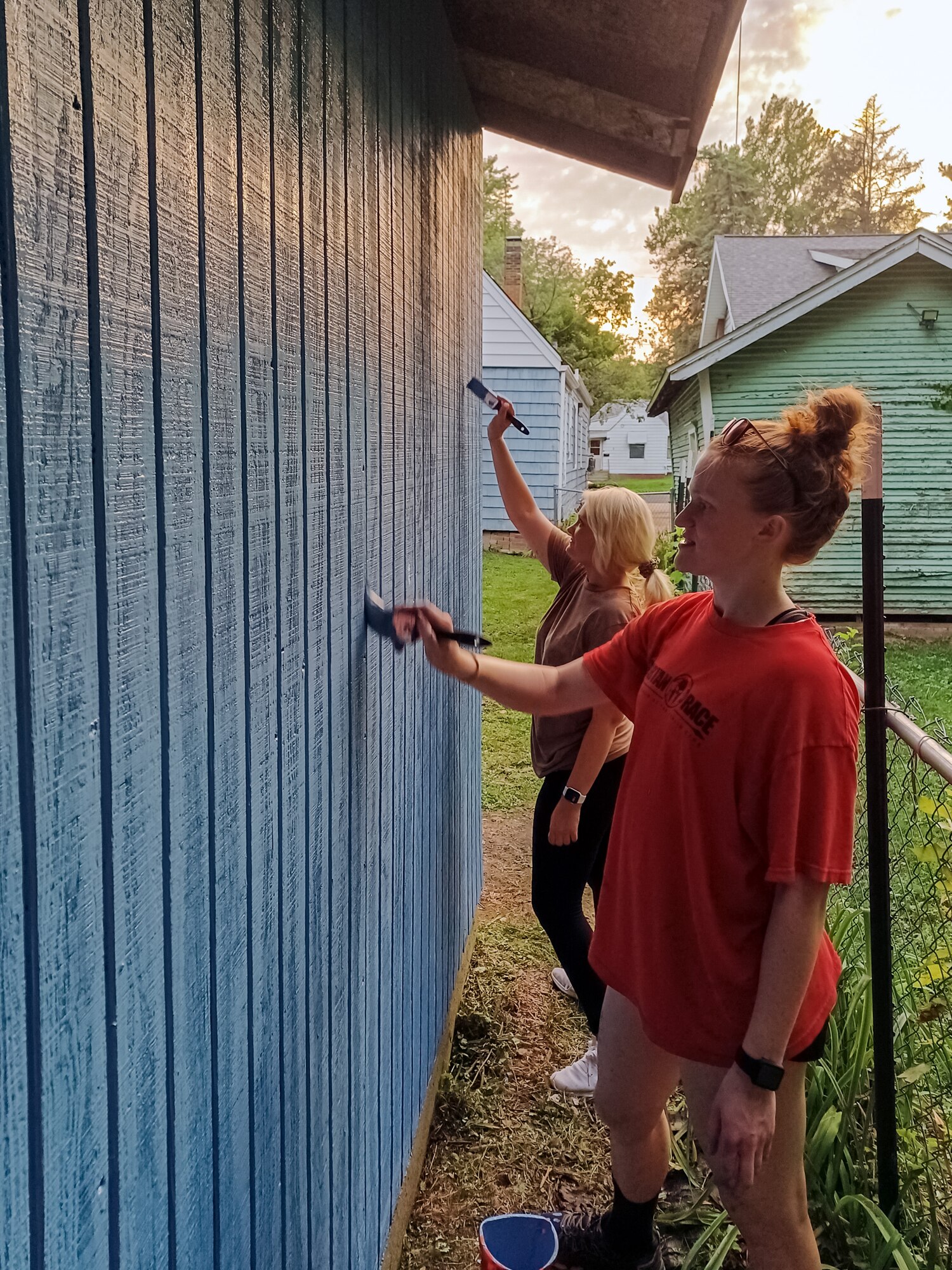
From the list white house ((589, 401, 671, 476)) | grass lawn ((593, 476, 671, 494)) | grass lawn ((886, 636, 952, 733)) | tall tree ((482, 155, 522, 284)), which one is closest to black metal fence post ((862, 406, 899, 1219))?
grass lawn ((886, 636, 952, 733))

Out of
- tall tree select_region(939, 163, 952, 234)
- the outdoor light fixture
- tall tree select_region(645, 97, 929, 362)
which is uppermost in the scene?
tall tree select_region(645, 97, 929, 362)

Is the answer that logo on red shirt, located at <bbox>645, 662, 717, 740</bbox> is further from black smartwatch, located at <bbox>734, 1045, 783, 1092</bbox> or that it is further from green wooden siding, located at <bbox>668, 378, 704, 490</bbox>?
green wooden siding, located at <bbox>668, 378, 704, 490</bbox>

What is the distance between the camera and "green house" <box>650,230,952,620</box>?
42.8 feet

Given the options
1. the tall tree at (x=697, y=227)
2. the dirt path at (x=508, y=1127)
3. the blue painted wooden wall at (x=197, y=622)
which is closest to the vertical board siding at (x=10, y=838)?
the blue painted wooden wall at (x=197, y=622)

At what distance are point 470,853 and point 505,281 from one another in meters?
20.6

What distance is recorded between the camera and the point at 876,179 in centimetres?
5669

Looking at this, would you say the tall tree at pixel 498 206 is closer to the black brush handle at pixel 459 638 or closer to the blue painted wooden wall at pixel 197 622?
the black brush handle at pixel 459 638

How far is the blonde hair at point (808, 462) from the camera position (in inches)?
75.0

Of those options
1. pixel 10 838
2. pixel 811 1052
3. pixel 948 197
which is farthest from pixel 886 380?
pixel 948 197

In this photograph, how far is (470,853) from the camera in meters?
4.50

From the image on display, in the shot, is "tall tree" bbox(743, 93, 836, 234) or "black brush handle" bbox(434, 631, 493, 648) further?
"tall tree" bbox(743, 93, 836, 234)

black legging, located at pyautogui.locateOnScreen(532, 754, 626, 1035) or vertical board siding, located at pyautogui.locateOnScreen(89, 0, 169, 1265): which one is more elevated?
vertical board siding, located at pyautogui.locateOnScreen(89, 0, 169, 1265)

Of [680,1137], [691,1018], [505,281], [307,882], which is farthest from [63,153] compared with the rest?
[505,281]

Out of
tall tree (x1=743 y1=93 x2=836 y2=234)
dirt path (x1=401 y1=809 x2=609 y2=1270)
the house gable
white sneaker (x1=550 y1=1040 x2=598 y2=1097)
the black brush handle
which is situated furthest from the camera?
tall tree (x1=743 y1=93 x2=836 y2=234)
